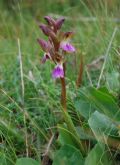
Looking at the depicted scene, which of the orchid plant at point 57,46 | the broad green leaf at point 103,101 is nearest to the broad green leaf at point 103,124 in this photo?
the broad green leaf at point 103,101

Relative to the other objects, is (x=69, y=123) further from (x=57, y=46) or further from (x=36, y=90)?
(x=36, y=90)

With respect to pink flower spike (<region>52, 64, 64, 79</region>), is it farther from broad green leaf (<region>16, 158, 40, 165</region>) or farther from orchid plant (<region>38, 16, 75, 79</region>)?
broad green leaf (<region>16, 158, 40, 165</region>)

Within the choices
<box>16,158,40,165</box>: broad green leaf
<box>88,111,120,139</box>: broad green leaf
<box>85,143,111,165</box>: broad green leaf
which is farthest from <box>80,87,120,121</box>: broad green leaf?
<box>16,158,40,165</box>: broad green leaf

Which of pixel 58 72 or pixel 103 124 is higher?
pixel 58 72

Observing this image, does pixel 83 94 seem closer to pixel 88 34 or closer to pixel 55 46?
pixel 55 46

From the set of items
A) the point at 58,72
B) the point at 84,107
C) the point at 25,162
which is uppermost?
the point at 58,72

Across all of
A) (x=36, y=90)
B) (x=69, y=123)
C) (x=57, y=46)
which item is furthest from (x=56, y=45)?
(x=36, y=90)

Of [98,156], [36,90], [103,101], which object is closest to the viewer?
[98,156]

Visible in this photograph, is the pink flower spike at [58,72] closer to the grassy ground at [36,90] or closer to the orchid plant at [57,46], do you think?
the orchid plant at [57,46]

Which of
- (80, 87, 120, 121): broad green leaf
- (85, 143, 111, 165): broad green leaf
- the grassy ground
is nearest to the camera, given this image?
(85, 143, 111, 165): broad green leaf
